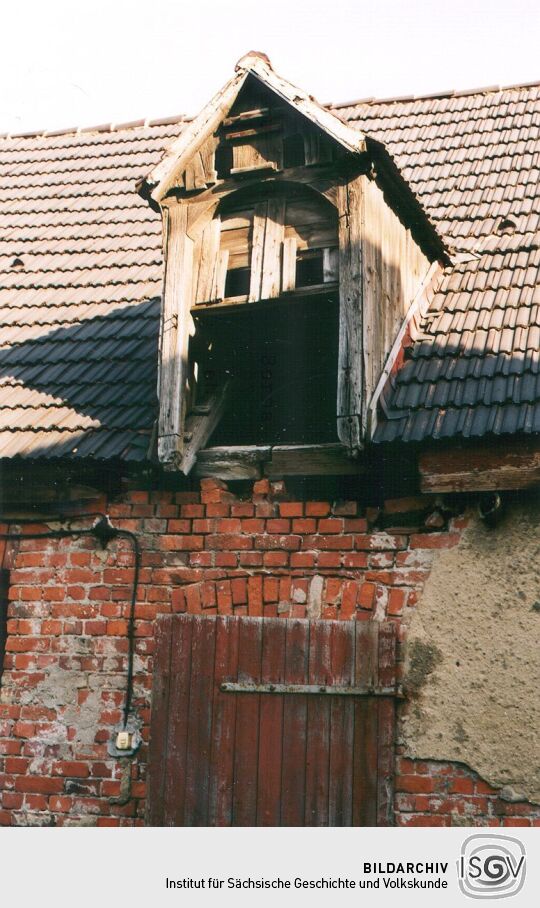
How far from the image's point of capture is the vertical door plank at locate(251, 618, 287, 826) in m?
4.69

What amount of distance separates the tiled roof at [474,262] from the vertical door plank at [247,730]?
1288 mm

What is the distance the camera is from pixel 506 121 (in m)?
7.83

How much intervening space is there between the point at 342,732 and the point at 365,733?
119 millimetres

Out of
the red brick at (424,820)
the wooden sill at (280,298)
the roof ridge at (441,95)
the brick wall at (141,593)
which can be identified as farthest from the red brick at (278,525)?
the roof ridge at (441,95)

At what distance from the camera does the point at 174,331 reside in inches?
207

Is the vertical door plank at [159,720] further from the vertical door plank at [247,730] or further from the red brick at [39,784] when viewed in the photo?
the red brick at [39,784]

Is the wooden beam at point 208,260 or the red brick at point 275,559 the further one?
the wooden beam at point 208,260

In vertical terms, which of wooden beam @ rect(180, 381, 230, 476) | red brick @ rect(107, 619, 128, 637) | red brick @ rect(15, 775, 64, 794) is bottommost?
red brick @ rect(15, 775, 64, 794)

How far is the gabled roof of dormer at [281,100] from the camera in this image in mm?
5023

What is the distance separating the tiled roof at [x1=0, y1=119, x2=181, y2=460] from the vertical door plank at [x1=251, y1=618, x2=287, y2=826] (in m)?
1.26

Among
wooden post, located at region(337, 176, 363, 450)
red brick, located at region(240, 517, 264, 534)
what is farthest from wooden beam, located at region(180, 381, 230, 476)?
wooden post, located at region(337, 176, 363, 450)

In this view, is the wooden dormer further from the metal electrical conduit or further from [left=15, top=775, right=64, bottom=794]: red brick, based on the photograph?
[left=15, top=775, right=64, bottom=794]: red brick
